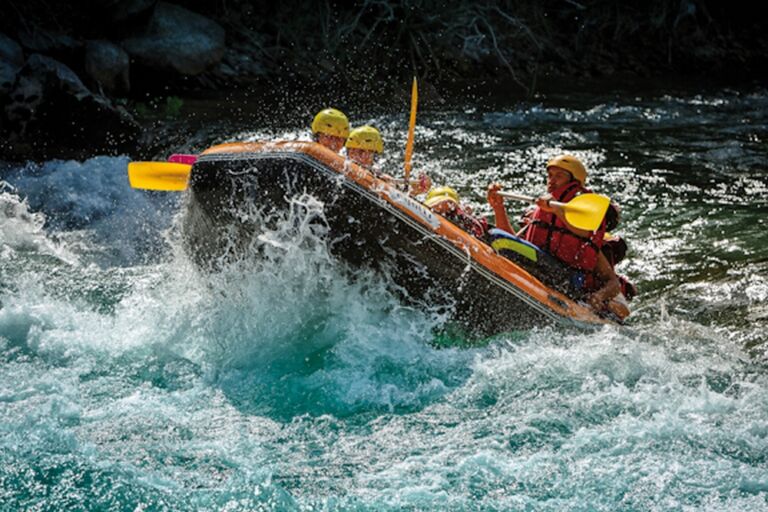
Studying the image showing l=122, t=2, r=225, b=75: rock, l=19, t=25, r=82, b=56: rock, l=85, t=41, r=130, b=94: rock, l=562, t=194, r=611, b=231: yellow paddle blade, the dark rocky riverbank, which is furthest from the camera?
Answer: l=122, t=2, r=225, b=75: rock

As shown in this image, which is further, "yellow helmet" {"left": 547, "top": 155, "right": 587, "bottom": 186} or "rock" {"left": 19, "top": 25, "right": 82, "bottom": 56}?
"rock" {"left": 19, "top": 25, "right": 82, "bottom": 56}

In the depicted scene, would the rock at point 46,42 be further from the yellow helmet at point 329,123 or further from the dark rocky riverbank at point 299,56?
the yellow helmet at point 329,123

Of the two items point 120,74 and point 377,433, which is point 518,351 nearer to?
point 377,433

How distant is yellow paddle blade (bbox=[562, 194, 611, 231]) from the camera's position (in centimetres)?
525

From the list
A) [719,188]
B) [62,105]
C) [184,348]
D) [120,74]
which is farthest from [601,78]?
[184,348]

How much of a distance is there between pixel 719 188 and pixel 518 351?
460 centimetres

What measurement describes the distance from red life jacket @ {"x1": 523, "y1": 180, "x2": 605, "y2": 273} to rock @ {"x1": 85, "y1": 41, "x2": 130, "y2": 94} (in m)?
6.66

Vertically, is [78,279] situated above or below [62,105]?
below

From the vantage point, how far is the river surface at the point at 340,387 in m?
3.95

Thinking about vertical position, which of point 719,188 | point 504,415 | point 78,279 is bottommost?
point 78,279

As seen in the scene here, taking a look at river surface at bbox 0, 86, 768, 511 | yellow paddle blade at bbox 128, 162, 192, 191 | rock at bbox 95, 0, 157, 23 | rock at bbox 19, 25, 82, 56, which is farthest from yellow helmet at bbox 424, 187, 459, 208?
rock at bbox 95, 0, 157, 23

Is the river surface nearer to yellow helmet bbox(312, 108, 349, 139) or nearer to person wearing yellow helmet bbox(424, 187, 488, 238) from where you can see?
person wearing yellow helmet bbox(424, 187, 488, 238)

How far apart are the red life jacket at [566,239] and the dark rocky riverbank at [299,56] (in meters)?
5.20

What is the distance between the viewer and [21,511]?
3668 millimetres
